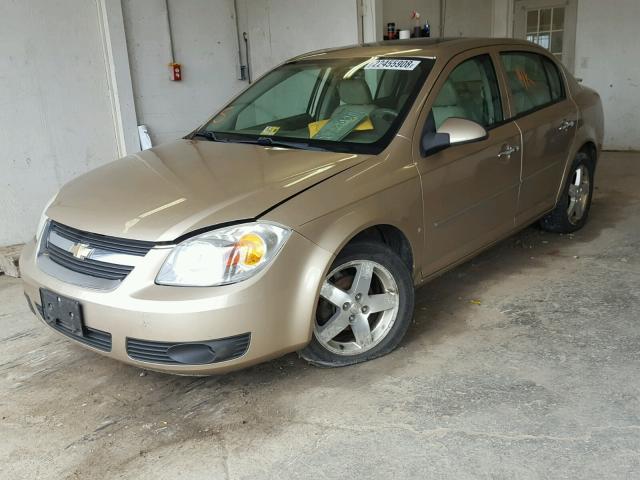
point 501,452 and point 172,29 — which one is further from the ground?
point 172,29

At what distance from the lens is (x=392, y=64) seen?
11.7 ft

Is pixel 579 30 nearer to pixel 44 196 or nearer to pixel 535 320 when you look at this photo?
pixel 535 320

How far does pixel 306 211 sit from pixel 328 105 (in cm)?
115

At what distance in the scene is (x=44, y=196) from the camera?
17.4ft

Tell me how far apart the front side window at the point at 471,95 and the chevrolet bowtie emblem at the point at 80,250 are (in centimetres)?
188

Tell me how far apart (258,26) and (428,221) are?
447cm

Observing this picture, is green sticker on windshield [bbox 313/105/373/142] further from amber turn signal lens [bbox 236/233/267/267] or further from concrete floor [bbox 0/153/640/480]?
concrete floor [bbox 0/153/640/480]

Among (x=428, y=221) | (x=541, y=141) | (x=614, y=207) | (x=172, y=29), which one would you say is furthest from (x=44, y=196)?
(x=614, y=207)

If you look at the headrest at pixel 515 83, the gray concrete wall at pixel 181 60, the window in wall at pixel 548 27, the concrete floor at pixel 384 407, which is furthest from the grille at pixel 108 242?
the window in wall at pixel 548 27

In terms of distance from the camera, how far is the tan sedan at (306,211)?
2.50 meters

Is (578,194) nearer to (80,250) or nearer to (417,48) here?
(417,48)

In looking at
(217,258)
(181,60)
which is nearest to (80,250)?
(217,258)

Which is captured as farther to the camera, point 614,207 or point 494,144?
point 614,207

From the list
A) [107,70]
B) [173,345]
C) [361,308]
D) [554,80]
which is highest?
[107,70]
